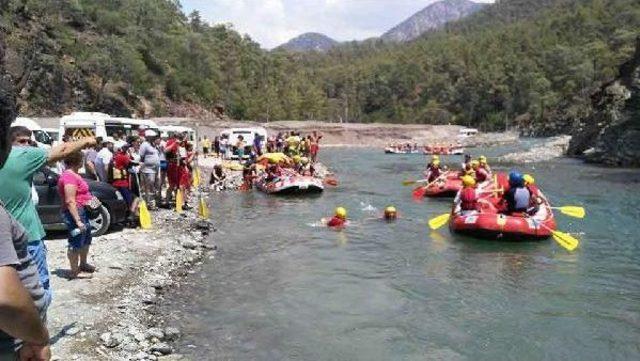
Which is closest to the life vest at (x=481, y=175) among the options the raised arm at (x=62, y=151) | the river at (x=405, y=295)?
the river at (x=405, y=295)

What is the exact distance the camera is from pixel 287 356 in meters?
7.13

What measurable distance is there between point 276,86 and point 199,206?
3937 inches

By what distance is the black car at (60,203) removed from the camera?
1092 cm

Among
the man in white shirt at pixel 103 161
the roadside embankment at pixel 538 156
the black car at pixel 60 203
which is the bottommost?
the roadside embankment at pixel 538 156

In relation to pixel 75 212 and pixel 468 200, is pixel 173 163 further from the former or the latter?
pixel 75 212

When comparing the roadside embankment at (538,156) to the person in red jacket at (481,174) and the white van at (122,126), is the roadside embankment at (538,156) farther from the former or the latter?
the white van at (122,126)

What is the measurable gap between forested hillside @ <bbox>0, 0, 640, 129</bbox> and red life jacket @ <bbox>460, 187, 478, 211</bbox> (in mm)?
30829

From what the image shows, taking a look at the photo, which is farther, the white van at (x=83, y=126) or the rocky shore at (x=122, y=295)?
the white van at (x=83, y=126)

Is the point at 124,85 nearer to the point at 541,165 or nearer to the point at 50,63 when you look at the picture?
the point at 50,63

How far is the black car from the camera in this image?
35.8 feet

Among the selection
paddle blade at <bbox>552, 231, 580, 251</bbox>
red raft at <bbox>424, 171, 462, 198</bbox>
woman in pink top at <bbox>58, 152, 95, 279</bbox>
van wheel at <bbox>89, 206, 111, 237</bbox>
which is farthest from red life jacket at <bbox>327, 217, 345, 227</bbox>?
woman in pink top at <bbox>58, 152, 95, 279</bbox>

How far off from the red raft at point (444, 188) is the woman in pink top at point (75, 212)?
572 inches

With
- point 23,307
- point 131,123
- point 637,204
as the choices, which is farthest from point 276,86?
point 23,307

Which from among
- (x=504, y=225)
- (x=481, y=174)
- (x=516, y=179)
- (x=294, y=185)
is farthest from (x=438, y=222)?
(x=294, y=185)
